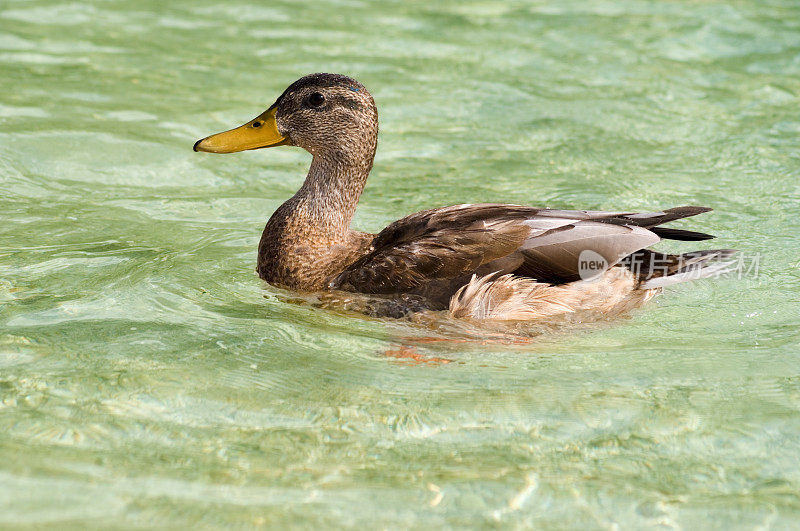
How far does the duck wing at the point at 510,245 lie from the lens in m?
6.52

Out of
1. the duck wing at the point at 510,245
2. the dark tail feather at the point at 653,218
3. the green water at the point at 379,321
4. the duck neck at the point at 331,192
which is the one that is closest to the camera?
the green water at the point at 379,321

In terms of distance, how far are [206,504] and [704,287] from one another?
3.99m

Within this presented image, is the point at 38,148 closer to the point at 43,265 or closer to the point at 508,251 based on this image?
the point at 43,265

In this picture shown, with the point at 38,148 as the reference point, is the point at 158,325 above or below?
below

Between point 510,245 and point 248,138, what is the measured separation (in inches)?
79.4

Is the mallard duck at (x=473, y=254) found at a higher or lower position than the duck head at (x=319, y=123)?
lower

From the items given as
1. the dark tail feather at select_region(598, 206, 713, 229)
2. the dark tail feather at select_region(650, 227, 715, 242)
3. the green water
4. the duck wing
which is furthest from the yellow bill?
the dark tail feather at select_region(650, 227, 715, 242)

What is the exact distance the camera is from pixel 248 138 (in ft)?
24.2

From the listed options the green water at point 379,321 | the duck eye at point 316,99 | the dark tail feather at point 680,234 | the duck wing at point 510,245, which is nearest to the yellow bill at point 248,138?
the duck eye at point 316,99

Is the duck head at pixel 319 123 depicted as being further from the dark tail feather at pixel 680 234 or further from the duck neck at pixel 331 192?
the dark tail feather at pixel 680 234

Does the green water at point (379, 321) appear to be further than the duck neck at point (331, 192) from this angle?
No

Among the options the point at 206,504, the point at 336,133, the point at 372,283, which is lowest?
the point at 206,504

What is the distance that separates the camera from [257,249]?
7859 millimetres

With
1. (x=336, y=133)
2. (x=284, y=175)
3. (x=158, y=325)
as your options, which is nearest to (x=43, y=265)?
(x=158, y=325)
